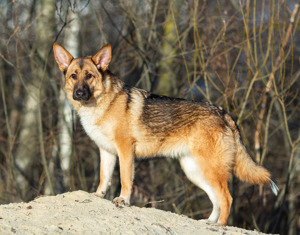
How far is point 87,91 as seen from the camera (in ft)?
22.7

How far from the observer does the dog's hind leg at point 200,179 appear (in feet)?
23.4

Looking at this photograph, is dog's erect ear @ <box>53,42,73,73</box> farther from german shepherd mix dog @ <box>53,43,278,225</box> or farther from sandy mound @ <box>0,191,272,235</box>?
sandy mound @ <box>0,191,272,235</box>

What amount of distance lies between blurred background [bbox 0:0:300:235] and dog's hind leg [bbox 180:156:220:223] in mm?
2440

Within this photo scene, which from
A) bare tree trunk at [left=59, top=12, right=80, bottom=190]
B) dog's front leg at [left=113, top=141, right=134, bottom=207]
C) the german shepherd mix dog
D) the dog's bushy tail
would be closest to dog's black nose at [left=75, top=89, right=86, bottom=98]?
the german shepherd mix dog

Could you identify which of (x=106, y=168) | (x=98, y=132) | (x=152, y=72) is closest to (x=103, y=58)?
(x=98, y=132)

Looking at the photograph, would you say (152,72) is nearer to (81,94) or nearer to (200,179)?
(200,179)

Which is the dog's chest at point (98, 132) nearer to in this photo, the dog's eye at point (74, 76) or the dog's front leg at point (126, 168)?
the dog's front leg at point (126, 168)

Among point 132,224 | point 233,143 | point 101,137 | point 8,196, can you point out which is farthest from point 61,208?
point 8,196

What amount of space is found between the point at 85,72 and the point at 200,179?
8.60 ft

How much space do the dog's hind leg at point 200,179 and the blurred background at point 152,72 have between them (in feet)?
8.01

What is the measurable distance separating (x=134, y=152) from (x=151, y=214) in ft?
4.68

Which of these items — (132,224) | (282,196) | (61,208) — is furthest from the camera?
(282,196)

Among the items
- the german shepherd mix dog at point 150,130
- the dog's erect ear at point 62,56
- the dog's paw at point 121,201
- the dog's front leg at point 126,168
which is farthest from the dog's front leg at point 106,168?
the dog's erect ear at point 62,56

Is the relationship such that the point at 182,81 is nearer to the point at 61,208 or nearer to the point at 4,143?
the point at 4,143
